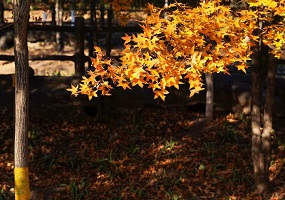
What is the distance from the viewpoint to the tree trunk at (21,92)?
6.84 meters

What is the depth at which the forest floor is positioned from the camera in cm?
897

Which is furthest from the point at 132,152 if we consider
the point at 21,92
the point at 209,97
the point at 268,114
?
the point at 21,92

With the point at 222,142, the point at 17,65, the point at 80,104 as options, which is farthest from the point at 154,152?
the point at 17,65

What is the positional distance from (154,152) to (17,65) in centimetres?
425

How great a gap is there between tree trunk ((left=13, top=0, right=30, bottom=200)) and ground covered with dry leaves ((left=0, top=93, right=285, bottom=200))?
1589 millimetres

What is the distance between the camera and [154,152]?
10.2 meters

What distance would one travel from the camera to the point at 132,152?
10148mm

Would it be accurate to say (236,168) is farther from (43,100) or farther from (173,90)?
(43,100)

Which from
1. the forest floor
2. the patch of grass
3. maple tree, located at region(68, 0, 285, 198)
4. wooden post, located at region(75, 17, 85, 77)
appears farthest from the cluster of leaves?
wooden post, located at region(75, 17, 85, 77)

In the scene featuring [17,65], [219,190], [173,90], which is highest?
[17,65]

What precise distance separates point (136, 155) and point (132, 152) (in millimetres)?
109

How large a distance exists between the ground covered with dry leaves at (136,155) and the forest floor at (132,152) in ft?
0.06

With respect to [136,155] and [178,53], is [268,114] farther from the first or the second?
[178,53]

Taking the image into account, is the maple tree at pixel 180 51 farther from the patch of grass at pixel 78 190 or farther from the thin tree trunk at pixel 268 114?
the patch of grass at pixel 78 190
